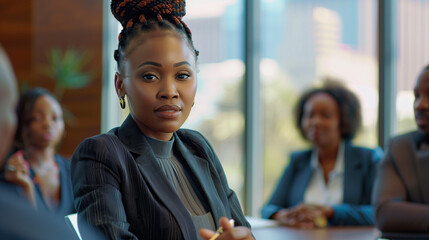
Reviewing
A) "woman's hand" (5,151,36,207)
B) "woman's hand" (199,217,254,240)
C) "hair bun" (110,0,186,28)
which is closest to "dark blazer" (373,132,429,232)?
"woman's hand" (199,217,254,240)

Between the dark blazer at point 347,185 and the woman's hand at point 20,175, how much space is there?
1.47 metres

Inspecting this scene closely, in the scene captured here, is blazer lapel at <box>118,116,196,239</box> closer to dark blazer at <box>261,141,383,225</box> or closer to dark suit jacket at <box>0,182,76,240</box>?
dark suit jacket at <box>0,182,76,240</box>

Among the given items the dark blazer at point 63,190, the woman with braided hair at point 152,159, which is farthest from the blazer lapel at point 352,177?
the woman with braided hair at point 152,159

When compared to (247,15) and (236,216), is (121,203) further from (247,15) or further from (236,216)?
(247,15)

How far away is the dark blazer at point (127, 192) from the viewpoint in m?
1.22

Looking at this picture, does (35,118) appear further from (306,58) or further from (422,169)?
(306,58)

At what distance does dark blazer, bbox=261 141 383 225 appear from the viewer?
3414 mm

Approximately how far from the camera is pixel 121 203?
125 cm

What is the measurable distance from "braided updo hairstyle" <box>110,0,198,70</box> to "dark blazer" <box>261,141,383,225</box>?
2.29 m

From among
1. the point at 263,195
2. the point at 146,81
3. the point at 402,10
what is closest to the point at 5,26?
the point at 263,195

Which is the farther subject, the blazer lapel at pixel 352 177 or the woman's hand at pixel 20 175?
the blazer lapel at pixel 352 177

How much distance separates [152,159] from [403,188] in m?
1.70

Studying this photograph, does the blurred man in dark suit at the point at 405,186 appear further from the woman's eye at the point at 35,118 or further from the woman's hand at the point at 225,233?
the woman's eye at the point at 35,118

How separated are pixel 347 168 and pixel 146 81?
2749mm
